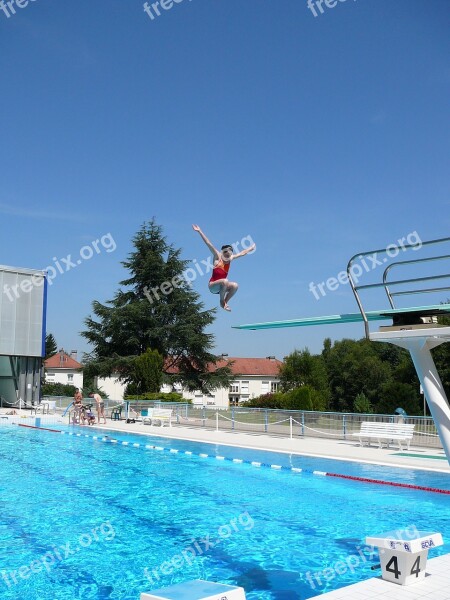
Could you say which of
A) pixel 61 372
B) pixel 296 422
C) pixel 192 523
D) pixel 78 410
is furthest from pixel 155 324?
pixel 61 372

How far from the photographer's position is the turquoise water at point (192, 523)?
7.85m

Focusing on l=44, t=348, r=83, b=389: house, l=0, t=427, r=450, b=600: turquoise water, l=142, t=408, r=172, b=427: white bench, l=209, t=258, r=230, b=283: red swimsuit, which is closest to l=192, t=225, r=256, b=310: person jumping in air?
l=209, t=258, r=230, b=283: red swimsuit

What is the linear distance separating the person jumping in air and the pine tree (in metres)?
37.1

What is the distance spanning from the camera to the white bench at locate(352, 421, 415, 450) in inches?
691

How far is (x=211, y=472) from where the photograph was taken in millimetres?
15508

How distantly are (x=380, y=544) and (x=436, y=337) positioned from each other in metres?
2.30

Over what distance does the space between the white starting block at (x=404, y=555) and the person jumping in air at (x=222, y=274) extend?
3.17 m

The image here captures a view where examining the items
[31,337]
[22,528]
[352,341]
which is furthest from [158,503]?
[352,341]

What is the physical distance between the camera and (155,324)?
1793 inches

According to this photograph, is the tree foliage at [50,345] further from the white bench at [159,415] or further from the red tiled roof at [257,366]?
the white bench at [159,415]

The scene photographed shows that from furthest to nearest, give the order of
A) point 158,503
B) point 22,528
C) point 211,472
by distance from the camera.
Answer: point 211,472, point 158,503, point 22,528

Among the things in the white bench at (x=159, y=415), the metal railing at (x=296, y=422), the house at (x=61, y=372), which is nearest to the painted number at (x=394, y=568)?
the metal railing at (x=296, y=422)

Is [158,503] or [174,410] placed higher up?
[174,410]

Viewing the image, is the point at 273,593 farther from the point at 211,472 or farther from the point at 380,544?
the point at 211,472
